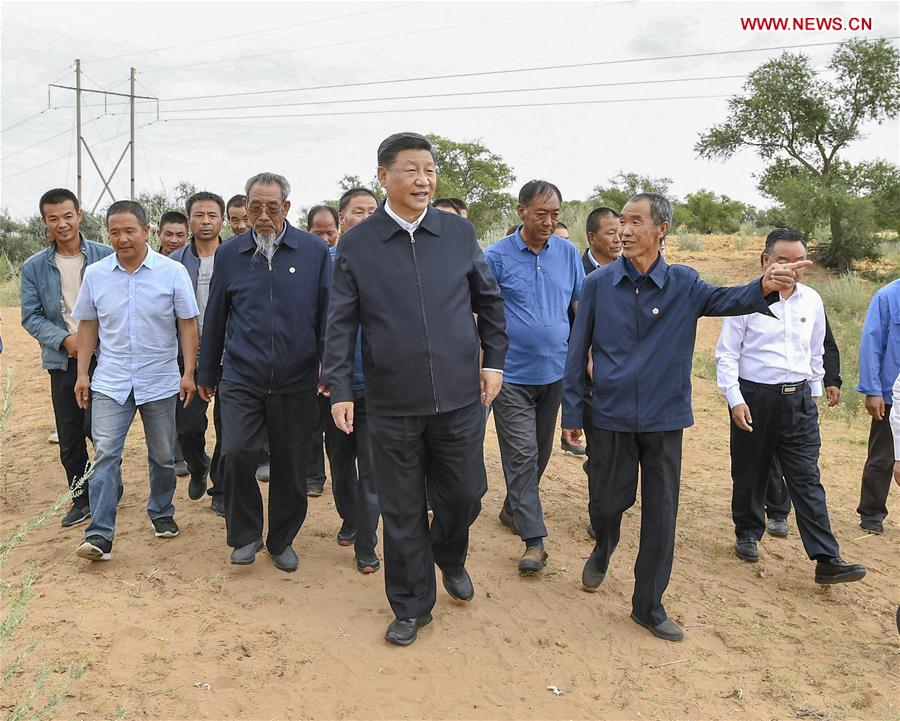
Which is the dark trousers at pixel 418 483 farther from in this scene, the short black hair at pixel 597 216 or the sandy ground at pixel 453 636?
the short black hair at pixel 597 216

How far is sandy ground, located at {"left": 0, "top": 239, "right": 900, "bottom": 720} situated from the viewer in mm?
3965

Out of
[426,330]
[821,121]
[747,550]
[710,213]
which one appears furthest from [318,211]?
[710,213]

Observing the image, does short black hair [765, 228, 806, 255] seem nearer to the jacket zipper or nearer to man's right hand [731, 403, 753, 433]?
man's right hand [731, 403, 753, 433]

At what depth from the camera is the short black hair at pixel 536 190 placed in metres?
5.59

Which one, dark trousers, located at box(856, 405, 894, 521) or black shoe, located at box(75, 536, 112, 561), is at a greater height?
dark trousers, located at box(856, 405, 894, 521)

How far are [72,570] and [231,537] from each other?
0.99m

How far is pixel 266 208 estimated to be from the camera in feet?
16.6

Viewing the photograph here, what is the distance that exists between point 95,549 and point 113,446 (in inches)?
25.1

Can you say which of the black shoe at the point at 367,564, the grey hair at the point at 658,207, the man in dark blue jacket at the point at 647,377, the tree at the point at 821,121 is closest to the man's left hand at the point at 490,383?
the man in dark blue jacket at the point at 647,377

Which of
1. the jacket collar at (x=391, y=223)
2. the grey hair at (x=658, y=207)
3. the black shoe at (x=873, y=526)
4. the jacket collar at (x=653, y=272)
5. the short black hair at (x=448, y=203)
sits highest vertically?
the short black hair at (x=448, y=203)

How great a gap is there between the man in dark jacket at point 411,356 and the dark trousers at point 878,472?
12.5ft

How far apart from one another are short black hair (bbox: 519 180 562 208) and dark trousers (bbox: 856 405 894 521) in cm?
323

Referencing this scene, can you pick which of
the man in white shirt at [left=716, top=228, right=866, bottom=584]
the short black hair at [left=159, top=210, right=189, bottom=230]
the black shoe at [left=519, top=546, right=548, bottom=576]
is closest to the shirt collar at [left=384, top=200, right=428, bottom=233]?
the black shoe at [left=519, top=546, right=548, bottom=576]

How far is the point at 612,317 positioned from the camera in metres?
4.64
